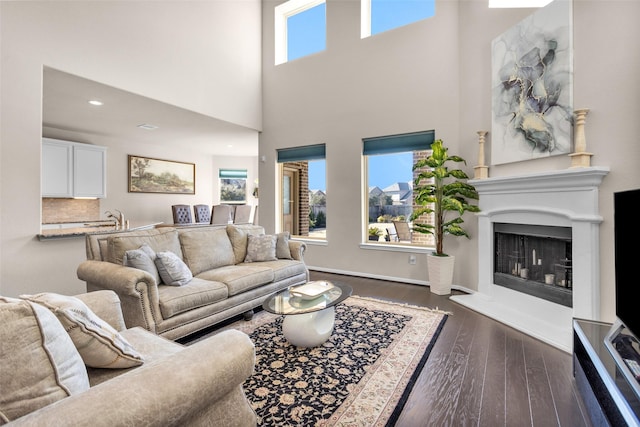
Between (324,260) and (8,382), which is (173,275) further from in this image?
(324,260)

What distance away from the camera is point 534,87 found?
10.1ft

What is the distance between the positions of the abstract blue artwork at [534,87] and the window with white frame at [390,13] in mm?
1448

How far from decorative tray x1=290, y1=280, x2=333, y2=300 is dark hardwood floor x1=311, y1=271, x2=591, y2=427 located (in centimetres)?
96

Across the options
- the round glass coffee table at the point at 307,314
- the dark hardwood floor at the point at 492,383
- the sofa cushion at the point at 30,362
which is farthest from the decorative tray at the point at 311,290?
the sofa cushion at the point at 30,362

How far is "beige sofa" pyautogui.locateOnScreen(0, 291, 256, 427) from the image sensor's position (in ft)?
2.52

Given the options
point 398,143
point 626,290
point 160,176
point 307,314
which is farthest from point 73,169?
point 626,290

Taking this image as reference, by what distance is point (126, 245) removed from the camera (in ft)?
8.56

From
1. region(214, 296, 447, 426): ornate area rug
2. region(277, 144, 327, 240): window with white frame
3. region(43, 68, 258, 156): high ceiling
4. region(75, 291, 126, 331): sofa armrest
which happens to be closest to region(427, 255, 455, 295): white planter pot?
region(214, 296, 447, 426): ornate area rug

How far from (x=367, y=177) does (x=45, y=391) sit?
4.49 metres

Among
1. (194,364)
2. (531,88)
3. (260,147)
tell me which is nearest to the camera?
(194,364)

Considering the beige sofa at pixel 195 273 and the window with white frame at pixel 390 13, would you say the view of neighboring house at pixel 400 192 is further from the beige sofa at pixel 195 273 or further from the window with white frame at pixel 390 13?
the window with white frame at pixel 390 13

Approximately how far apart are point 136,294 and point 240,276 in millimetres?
951

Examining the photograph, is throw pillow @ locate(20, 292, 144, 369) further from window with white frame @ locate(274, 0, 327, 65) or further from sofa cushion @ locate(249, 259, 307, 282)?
window with white frame @ locate(274, 0, 327, 65)

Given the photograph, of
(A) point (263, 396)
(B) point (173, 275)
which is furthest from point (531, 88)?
(B) point (173, 275)
